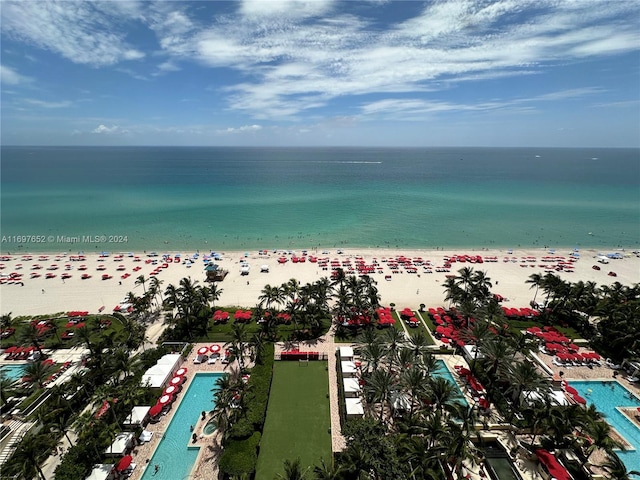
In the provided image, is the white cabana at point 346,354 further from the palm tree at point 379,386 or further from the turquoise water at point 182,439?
the turquoise water at point 182,439

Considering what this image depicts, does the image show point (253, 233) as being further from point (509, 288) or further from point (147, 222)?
point (509, 288)

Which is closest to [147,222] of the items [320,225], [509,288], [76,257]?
[76,257]

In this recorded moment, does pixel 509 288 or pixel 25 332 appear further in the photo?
pixel 509 288

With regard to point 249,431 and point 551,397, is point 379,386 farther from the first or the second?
point 551,397

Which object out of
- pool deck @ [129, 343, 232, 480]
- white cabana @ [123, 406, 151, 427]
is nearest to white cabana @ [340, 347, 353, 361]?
pool deck @ [129, 343, 232, 480]

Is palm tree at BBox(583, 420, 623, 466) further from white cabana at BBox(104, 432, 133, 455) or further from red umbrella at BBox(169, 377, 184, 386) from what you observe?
white cabana at BBox(104, 432, 133, 455)

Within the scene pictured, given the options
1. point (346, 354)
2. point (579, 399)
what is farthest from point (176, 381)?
point (579, 399)
